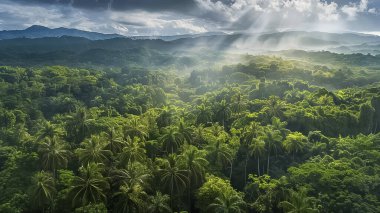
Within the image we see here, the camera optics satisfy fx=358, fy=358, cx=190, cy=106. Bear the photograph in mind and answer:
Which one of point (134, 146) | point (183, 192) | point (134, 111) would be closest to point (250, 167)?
point (183, 192)

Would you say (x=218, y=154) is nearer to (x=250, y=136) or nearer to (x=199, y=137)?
(x=250, y=136)

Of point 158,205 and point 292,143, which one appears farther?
point 292,143

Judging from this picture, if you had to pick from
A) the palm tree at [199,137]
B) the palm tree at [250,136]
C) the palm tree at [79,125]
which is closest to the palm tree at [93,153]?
the palm tree at [79,125]

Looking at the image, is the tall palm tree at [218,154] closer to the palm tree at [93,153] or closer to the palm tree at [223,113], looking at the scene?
the palm tree at [93,153]

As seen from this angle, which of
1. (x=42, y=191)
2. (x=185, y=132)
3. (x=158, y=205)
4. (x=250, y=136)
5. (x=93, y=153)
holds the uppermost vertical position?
(x=185, y=132)

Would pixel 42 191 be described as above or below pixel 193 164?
below

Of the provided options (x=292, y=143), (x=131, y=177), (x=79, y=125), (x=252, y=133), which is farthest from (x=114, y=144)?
(x=292, y=143)

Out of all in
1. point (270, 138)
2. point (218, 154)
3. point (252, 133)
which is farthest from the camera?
point (270, 138)
